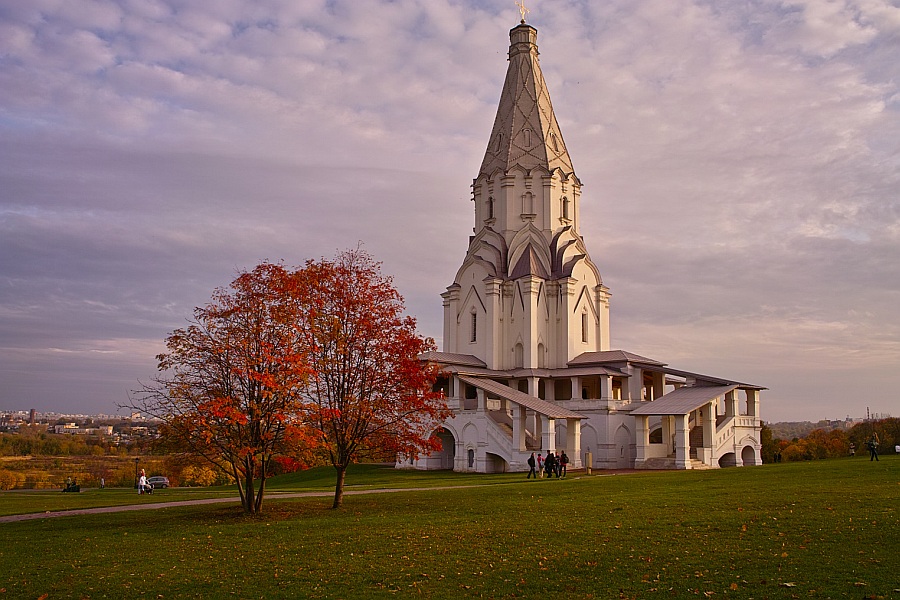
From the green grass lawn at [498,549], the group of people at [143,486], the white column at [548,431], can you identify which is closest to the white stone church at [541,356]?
the white column at [548,431]

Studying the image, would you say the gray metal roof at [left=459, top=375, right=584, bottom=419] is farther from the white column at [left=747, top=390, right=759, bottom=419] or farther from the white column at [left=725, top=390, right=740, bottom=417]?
the white column at [left=747, top=390, right=759, bottom=419]

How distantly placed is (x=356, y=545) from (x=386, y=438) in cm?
895

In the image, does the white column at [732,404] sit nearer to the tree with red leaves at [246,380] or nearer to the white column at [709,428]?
the white column at [709,428]

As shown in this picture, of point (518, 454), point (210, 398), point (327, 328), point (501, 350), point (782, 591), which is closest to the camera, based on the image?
point (782, 591)

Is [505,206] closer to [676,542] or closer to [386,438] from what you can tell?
[386,438]

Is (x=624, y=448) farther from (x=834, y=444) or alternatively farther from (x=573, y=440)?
(x=834, y=444)

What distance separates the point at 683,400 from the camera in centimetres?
5062

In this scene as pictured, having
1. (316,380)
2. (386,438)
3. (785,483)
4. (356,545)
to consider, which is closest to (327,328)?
(316,380)

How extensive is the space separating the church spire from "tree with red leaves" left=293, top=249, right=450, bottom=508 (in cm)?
3986

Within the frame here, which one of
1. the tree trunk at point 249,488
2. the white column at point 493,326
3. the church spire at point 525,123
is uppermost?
the church spire at point 525,123

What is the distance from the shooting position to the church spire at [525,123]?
63812 millimetres

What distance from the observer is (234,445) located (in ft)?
74.9

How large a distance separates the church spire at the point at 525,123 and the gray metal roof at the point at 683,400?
20820 millimetres

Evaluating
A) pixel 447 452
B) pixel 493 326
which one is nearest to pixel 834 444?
pixel 493 326
